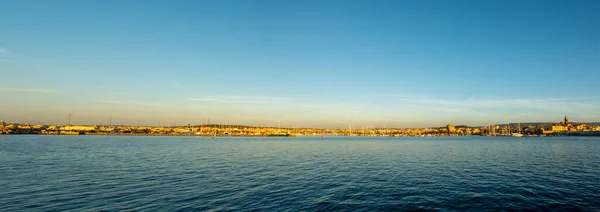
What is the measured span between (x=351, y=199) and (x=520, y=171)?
34.4 m

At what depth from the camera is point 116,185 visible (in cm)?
3111

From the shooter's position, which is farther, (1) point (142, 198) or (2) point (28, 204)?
(1) point (142, 198)

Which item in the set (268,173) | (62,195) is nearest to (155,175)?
(62,195)

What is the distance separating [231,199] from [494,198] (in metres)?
23.8

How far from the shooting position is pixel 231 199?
2523 centimetres

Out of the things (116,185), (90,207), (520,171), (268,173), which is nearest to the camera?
(90,207)

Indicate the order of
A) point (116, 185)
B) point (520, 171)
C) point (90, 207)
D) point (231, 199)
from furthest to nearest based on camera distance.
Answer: point (520, 171)
point (116, 185)
point (231, 199)
point (90, 207)

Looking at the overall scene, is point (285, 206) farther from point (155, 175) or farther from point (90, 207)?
point (155, 175)

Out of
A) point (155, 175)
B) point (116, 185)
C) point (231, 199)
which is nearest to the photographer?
point (231, 199)

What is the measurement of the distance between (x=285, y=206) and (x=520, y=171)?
40631 millimetres

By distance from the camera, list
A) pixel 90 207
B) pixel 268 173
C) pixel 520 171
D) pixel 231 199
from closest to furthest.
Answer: pixel 90 207 < pixel 231 199 < pixel 268 173 < pixel 520 171

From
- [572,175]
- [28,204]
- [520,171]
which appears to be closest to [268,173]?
[28,204]

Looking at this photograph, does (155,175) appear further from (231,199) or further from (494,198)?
(494,198)

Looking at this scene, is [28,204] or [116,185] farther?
[116,185]
